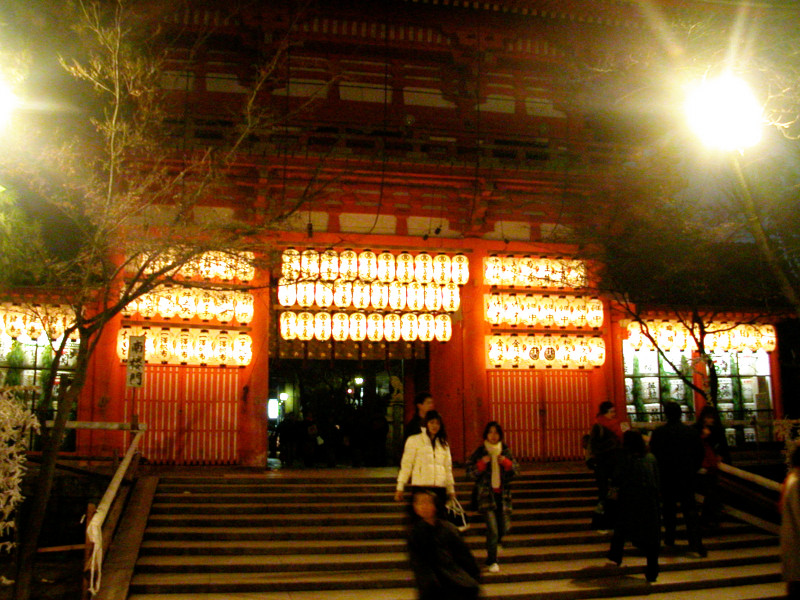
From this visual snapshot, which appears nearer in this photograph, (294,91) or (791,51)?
(791,51)

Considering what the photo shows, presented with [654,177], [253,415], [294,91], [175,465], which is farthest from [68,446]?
[654,177]

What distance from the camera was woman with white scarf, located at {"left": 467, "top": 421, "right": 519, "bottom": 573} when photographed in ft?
30.5

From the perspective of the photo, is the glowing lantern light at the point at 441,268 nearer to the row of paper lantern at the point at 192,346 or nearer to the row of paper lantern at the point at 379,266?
the row of paper lantern at the point at 379,266

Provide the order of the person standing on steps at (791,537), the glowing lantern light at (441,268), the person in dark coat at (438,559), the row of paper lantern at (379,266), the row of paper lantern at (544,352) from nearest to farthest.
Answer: the person in dark coat at (438,559)
the person standing on steps at (791,537)
the row of paper lantern at (379,266)
the glowing lantern light at (441,268)
the row of paper lantern at (544,352)

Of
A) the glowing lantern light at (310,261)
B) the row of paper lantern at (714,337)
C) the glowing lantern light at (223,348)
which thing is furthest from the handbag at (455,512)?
the row of paper lantern at (714,337)

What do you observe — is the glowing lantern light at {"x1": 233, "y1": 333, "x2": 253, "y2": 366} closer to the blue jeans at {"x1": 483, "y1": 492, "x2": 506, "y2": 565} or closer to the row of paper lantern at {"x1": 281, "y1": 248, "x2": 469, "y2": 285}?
the row of paper lantern at {"x1": 281, "y1": 248, "x2": 469, "y2": 285}

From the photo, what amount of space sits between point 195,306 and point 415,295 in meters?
4.59

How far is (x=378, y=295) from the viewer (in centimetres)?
1577

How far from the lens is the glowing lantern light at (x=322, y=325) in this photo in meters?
15.6

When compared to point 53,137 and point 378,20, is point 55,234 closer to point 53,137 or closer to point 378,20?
point 53,137

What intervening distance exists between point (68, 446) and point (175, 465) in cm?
212

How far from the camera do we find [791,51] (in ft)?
35.3

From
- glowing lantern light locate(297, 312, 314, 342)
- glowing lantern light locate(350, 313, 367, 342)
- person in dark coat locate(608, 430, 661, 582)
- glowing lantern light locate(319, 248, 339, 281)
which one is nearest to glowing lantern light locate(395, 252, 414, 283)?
glowing lantern light locate(350, 313, 367, 342)

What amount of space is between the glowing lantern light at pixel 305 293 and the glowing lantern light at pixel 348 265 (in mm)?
689
